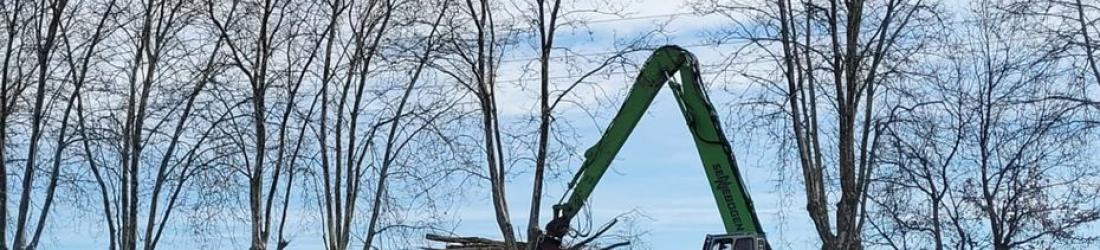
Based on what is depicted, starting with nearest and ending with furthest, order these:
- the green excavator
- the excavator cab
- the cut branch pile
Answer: the excavator cab, the green excavator, the cut branch pile

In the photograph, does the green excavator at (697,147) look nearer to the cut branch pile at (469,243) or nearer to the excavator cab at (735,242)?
the excavator cab at (735,242)

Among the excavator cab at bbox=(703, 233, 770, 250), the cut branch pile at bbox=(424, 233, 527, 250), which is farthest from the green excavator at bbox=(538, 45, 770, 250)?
the cut branch pile at bbox=(424, 233, 527, 250)

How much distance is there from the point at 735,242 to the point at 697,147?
1434mm

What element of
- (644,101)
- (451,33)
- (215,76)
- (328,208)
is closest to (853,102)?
(644,101)

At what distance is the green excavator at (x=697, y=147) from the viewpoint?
1502 centimetres

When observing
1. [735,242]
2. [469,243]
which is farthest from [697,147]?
[469,243]

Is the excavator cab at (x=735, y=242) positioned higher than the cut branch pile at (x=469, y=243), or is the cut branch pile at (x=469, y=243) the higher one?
the cut branch pile at (x=469, y=243)

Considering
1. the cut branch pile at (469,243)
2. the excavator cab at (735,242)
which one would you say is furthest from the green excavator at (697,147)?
the cut branch pile at (469,243)

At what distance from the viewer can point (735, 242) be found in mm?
14375

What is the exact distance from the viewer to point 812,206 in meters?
18.8

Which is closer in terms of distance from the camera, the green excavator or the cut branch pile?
the green excavator

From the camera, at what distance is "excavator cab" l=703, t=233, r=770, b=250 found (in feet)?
47.0

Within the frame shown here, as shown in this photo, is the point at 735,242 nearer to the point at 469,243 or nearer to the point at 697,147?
the point at 697,147

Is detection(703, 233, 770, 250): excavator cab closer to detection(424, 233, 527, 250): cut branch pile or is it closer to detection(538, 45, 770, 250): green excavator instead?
detection(538, 45, 770, 250): green excavator
